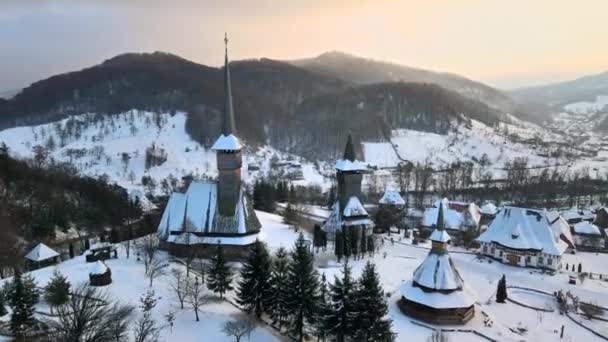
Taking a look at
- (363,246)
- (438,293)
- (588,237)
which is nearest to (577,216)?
(588,237)

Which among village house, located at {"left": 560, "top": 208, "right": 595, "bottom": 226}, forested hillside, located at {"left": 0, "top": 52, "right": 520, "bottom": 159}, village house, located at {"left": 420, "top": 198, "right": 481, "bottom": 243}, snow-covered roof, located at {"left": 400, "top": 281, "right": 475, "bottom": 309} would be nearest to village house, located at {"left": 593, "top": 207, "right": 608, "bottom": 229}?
village house, located at {"left": 560, "top": 208, "right": 595, "bottom": 226}

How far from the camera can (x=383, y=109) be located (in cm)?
15112

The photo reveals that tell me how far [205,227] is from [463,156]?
322ft

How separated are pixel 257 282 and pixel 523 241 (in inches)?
1027

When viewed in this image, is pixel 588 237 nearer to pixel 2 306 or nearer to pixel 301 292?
pixel 301 292

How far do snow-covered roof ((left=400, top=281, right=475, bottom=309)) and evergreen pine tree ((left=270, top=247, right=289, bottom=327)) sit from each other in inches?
352

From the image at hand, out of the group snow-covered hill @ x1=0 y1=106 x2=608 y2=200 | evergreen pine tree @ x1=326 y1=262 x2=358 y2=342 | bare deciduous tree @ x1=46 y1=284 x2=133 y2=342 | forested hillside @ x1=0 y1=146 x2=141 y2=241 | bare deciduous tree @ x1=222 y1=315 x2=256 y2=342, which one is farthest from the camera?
snow-covered hill @ x1=0 y1=106 x2=608 y2=200

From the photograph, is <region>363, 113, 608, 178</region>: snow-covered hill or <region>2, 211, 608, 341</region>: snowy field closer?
<region>2, 211, 608, 341</region>: snowy field

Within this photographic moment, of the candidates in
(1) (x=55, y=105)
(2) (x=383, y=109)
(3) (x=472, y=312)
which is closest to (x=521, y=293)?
(3) (x=472, y=312)

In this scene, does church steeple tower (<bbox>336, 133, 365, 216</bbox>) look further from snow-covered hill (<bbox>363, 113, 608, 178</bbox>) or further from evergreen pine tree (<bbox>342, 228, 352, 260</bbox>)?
snow-covered hill (<bbox>363, 113, 608, 178</bbox>)

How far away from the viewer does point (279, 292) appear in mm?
22125

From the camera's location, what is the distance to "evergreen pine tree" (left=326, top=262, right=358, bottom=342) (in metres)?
19.5

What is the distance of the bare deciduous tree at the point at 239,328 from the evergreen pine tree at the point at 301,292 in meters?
2.09

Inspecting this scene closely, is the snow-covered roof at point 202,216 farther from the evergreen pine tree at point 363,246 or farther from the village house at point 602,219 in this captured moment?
the village house at point 602,219
